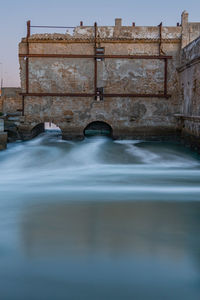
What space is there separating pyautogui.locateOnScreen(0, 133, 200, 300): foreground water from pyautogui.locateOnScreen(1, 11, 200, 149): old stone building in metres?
6.10

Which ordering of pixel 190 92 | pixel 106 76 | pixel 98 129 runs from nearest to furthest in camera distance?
pixel 190 92 → pixel 106 76 → pixel 98 129

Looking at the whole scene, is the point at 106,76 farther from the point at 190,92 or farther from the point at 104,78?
the point at 190,92

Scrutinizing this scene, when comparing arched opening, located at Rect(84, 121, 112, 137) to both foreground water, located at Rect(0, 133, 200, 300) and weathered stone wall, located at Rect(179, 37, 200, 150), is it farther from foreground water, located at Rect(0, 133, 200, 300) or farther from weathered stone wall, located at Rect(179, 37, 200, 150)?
foreground water, located at Rect(0, 133, 200, 300)

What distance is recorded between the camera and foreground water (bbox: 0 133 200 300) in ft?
12.6

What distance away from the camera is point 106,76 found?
17.1m

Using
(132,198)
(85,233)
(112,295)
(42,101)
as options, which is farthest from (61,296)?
(42,101)

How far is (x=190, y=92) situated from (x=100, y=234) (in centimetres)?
1135

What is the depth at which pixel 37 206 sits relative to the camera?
7.01 m

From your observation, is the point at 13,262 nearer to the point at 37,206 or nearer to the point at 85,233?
the point at 85,233

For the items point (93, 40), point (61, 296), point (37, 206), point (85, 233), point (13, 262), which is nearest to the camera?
point (61, 296)

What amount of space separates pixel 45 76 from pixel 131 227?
12626 millimetres

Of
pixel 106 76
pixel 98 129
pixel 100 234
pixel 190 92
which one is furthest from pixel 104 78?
pixel 100 234

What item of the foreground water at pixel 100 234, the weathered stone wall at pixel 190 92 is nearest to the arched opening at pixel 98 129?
the weathered stone wall at pixel 190 92

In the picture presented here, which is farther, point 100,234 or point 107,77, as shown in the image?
point 107,77
